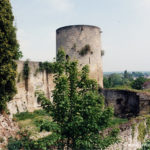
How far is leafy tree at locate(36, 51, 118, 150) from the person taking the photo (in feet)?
17.3

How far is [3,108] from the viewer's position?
32.6ft

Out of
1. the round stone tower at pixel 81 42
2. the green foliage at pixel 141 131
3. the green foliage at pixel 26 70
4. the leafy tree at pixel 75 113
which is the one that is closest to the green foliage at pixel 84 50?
the round stone tower at pixel 81 42

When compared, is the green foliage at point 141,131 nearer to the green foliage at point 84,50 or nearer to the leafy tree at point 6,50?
the leafy tree at point 6,50

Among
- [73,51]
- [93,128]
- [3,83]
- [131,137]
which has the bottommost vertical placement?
[131,137]

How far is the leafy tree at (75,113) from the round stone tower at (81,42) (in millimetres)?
11718

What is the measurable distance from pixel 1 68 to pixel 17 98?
5.48m

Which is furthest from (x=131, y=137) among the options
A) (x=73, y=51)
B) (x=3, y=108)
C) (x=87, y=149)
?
(x=73, y=51)

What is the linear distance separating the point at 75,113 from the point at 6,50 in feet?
19.8

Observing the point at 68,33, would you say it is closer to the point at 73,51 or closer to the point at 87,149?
the point at 73,51

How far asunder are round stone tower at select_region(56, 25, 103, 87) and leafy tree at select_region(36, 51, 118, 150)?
38.4 ft

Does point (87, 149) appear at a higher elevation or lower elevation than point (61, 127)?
lower

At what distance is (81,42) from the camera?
57.8ft

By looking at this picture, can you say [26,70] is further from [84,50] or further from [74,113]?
[74,113]

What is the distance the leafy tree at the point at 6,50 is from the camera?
9.49 meters
